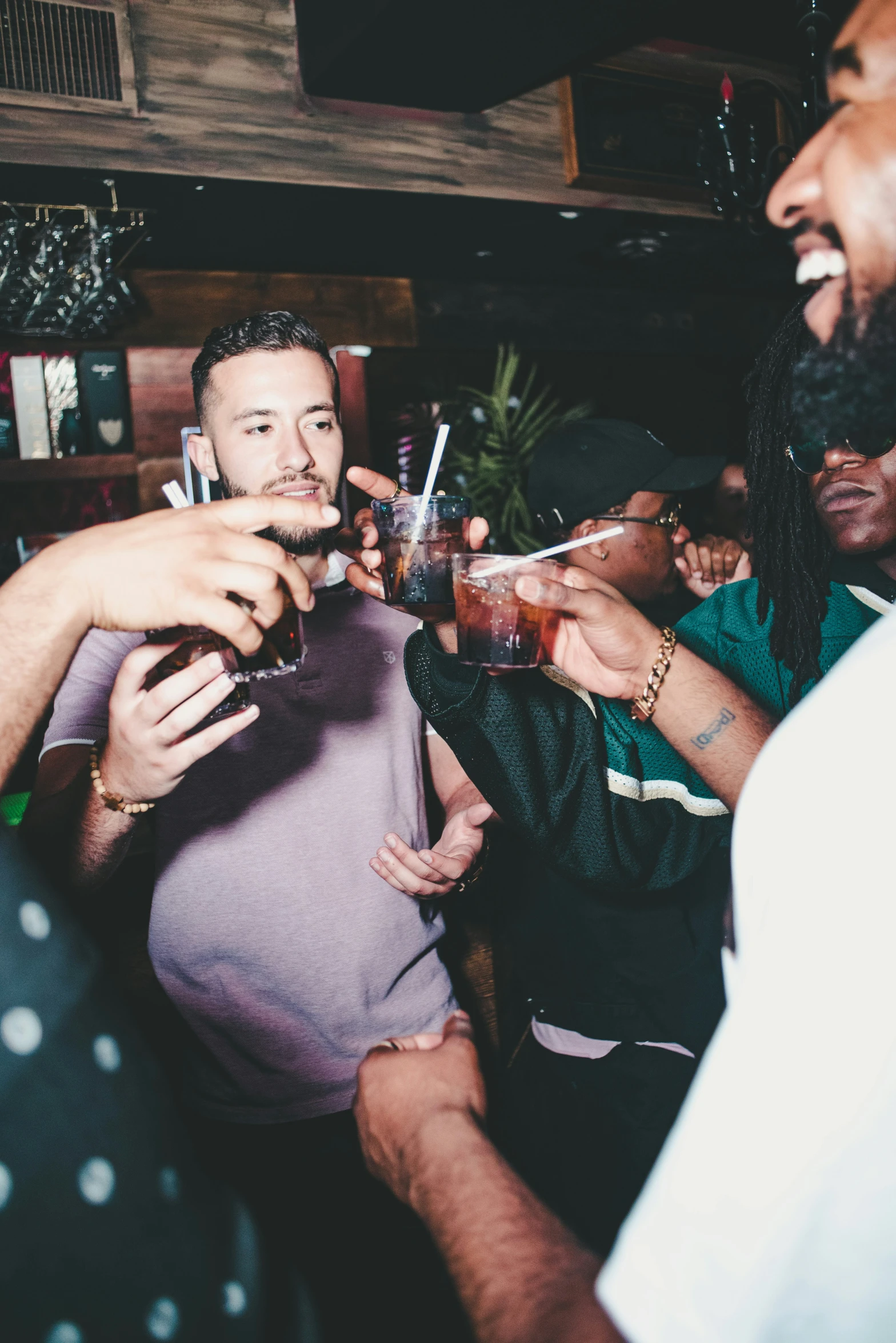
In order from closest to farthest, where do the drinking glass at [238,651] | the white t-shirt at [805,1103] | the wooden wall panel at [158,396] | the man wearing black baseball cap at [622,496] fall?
the white t-shirt at [805,1103] < the drinking glass at [238,651] < the man wearing black baseball cap at [622,496] < the wooden wall panel at [158,396]

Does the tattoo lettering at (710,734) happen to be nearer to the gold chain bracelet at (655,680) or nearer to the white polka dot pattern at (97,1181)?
the gold chain bracelet at (655,680)

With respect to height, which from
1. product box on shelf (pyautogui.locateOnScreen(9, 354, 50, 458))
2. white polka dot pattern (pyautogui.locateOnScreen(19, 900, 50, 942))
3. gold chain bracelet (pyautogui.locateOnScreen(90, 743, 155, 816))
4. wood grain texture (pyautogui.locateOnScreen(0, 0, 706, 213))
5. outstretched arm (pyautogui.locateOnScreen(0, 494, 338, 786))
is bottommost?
gold chain bracelet (pyautogui.locateOnScreen(90, 743, 155, 816))

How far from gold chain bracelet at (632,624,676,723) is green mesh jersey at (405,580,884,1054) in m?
0.17

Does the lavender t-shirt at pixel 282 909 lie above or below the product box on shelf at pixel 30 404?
below

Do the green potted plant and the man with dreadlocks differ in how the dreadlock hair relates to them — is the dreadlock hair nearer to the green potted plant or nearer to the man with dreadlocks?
the man with dreadlocks

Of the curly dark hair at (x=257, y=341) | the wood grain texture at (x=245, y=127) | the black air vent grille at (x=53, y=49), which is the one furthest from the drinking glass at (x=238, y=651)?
the black air vent grille at (x=53, y=49)

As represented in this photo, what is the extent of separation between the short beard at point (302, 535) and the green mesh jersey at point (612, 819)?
1.58ft

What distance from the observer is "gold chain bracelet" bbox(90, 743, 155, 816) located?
1.32 metres

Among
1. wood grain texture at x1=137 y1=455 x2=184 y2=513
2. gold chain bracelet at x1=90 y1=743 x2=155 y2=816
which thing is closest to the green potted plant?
wood grain texture at x1=137 y1=455 x2=184 y2=513

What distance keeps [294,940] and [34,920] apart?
973mm

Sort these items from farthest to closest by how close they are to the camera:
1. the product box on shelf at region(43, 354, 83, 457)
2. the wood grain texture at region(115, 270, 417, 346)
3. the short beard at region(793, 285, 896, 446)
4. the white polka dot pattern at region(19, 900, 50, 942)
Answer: the wood grain texture at region(115, 270, 417, 346) → the product box on shelf at region(43, 354, 83, 457) → the short beard at region(793, 285, 896, 446) → the white polka dot pattern at region(19, 900, 50, 942)

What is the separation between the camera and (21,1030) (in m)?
0.63

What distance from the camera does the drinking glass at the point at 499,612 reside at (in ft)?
4.31

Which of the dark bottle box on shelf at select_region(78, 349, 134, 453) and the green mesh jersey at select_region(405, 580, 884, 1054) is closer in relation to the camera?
the green mesh jersey at select_region(405, 580, 884, 1054)
